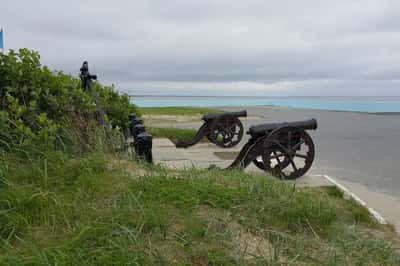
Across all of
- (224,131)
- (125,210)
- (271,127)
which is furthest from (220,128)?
(125,210)

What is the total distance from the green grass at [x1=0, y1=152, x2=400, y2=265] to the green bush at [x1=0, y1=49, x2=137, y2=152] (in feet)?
0.83

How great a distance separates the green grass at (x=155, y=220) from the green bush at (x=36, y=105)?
0.25 metres

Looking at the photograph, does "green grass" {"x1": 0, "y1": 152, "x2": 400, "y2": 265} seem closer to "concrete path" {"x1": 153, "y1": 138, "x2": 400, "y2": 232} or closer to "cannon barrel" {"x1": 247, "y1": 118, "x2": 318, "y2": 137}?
"concrete path" {"x1": 153, "y1": 138, "x2": 400, "y2": 232}

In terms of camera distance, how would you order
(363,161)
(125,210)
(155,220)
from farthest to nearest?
1. (363,161)
2. (125,210)
3. (155,220)

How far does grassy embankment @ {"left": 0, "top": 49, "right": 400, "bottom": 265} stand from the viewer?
2.49 metres

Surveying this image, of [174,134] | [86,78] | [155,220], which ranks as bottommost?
[174,134]

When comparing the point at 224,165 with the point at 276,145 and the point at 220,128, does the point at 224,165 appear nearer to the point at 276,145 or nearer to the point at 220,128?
the point at 276,145

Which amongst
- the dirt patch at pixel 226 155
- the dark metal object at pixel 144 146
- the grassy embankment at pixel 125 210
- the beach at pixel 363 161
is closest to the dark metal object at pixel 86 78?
the grassy embankment at pixel 125 210

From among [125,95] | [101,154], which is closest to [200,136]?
[125,95]

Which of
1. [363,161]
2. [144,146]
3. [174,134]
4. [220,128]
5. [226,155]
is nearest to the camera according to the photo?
[144,146]

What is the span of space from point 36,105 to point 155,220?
217 cm

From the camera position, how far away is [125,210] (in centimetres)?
288

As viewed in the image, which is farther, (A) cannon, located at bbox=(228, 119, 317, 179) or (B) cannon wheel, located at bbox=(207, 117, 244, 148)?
(B) cannon wheel, located at bbox=(207, 117, 244, 148)

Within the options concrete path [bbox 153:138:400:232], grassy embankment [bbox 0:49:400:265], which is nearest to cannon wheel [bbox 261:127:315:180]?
concrete path [bbox 153:138:400:232]
